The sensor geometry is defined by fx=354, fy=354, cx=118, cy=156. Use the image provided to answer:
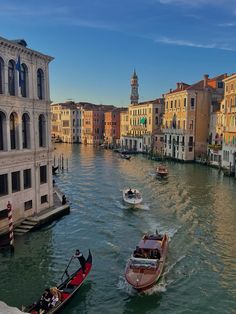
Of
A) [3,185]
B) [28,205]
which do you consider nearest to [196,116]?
[28,205]

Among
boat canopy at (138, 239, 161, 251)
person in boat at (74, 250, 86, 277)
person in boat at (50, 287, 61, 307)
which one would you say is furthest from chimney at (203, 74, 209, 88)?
person in boat at (50, 287, 61, 307)

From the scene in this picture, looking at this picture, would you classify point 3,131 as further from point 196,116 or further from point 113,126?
point 113,126

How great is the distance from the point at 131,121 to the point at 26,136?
2472 inches

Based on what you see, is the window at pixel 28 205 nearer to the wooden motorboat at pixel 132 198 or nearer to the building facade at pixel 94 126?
the wooden motorboat at pixel 132 198

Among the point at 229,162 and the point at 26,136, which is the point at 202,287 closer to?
the point at 26,136

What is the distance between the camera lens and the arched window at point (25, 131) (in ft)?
60.2

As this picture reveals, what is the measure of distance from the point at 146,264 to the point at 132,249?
325 cm

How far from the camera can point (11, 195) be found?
Result: 17.0 m

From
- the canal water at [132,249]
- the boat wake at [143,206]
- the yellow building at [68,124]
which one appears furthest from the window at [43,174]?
the yellow building at [68,124]

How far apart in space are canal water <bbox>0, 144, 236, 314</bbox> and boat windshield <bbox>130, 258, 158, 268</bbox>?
2.27ft

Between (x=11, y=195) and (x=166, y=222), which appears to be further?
(x=166, y=222)

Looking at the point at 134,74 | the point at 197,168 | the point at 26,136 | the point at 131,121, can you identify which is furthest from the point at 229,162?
the point at 134,74

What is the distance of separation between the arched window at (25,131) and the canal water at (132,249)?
14.9 ft

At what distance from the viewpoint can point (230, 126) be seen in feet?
133
